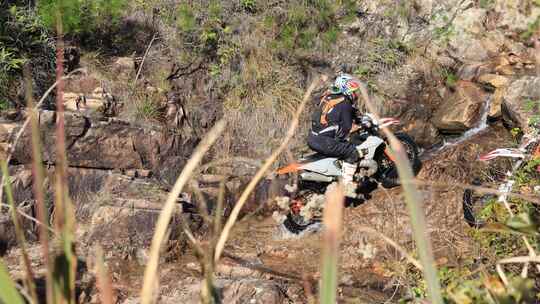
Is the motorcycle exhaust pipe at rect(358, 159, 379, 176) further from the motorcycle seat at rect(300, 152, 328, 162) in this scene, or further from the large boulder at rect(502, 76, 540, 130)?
the large boulder at rect(502, 76, 540, 130)

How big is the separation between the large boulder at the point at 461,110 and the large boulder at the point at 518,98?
526 millimetres

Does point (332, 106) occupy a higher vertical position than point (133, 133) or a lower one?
higher

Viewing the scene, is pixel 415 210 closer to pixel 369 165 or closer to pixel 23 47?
pixel 369 165

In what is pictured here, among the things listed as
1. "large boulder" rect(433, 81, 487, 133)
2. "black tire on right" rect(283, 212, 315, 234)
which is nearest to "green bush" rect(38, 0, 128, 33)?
"black tire on right" rect(283, 212, 315, 234)

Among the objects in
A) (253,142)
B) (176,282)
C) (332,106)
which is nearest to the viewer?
(176,282)

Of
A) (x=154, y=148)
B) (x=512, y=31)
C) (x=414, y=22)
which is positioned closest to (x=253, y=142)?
(x=154, y=148)

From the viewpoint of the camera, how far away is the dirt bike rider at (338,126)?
6809mm

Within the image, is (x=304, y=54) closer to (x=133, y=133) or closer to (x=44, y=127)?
(x=133, y=133)

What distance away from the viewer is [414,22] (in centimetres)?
1046

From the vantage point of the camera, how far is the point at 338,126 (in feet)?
22.5

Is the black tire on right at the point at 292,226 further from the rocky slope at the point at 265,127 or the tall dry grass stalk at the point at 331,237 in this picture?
the tall dry grass stalk at the point at 331,237

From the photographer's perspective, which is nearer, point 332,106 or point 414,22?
point 332,106

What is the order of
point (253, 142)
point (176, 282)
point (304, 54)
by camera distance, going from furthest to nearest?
point (304, 54) < point (253, 142) < point (176, 282)

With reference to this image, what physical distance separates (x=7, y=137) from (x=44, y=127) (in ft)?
1.37
